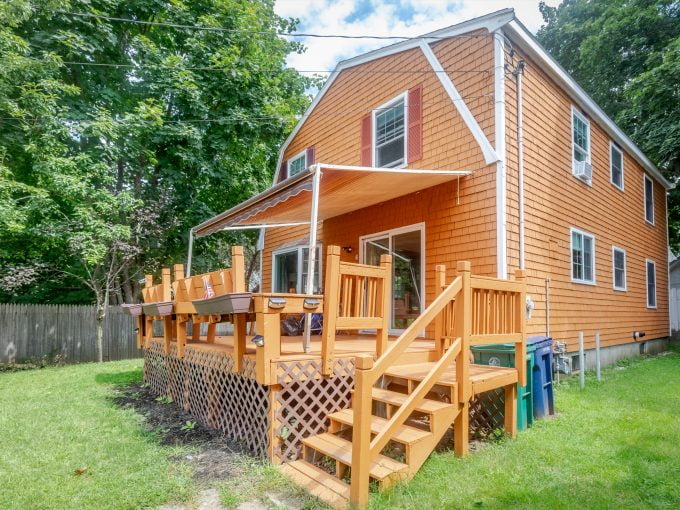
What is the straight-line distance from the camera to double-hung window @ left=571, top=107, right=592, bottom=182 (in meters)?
8.08

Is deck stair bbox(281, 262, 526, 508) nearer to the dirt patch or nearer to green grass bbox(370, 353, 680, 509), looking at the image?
green grass bbox(370, 353, 680, 509)

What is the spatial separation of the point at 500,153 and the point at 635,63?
14.3 metres

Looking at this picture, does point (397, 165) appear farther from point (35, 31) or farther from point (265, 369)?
point (35, 31)

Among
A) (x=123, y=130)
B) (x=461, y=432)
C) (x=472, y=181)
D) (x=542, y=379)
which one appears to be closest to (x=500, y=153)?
(x=472, y=181)

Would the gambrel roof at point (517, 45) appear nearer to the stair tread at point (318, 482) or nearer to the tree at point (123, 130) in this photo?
the tree at point (123, 130)

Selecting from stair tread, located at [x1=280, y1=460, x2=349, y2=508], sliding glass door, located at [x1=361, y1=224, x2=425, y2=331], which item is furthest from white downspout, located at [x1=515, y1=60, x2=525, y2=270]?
stair tread, located at [x1=280, y1=460, x2=349, y2=508]

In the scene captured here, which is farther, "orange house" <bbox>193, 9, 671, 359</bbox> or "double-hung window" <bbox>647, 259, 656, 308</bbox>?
"double-hung window" <bbox>647, 259, 656, 308</bbox>

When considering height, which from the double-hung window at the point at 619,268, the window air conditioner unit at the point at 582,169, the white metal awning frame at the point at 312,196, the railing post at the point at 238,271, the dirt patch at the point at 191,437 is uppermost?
the window air conditioner unit at the point at 582,169

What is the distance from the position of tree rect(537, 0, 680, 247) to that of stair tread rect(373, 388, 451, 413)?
531 inches

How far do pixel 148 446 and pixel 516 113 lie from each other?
6.45 meters

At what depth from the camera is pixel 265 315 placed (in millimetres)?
3449

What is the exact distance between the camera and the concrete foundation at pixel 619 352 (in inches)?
316

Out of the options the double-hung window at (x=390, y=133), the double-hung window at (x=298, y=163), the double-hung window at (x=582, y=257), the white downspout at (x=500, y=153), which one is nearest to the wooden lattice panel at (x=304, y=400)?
the white downspout at (x=500, y=153)

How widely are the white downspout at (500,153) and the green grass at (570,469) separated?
2.03m
